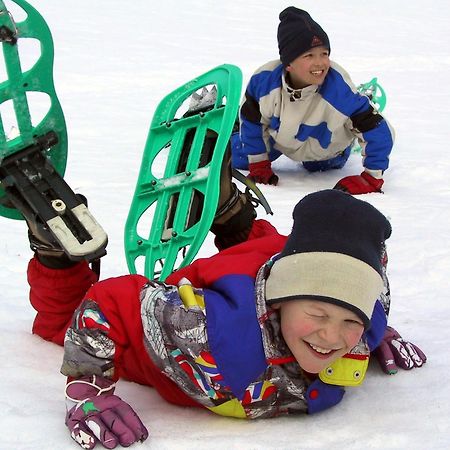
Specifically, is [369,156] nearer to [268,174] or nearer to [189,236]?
[268,174]

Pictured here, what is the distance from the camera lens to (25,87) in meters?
2.34

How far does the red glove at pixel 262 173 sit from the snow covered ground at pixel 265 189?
10cm

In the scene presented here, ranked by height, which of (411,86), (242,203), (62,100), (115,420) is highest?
(115,420)

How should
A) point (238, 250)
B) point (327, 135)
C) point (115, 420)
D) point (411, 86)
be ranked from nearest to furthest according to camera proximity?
point (115, 420) → point (238, 250) → point (327, 135) → point (411, 86)

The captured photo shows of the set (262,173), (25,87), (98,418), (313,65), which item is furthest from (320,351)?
(262,173)

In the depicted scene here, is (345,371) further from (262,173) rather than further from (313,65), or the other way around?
(262,173)

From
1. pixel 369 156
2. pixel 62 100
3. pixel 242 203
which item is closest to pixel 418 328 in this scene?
pixel 242 203

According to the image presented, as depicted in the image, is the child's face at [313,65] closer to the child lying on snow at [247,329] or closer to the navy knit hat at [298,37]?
the navy knit hat at [298,37]

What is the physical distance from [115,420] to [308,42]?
2629 millimetres

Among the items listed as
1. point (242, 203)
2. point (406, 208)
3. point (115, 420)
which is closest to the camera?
point (115, 420)

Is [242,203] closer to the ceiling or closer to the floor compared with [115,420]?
closer to the floor

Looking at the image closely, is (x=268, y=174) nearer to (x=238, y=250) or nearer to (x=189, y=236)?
(x=189, y=236)

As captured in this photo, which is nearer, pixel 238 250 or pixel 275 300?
pixel 275 300

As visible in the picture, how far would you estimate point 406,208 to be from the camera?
12.5 ft
